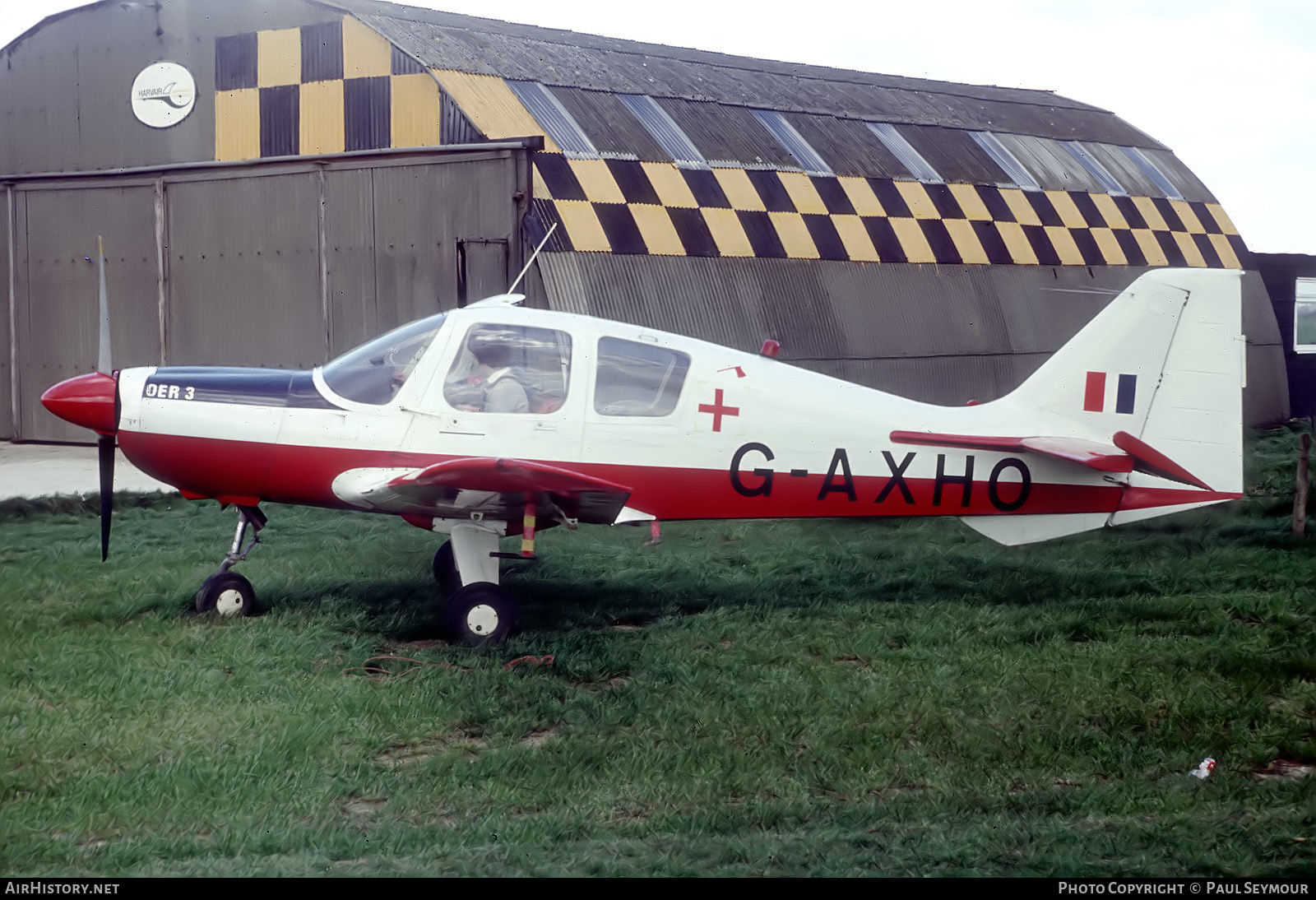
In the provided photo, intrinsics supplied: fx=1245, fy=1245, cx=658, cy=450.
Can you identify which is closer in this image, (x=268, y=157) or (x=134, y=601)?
(x=134, y=601)

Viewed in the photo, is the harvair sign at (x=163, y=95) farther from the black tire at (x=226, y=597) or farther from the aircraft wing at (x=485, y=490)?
the aircraft wing at (x=485, y=490)

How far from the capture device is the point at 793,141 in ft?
57.0

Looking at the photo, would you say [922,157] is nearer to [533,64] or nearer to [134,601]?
[533,64]

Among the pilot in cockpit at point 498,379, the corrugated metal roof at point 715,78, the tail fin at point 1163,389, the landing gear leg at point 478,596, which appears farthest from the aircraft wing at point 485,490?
the corrugated metal roof at point 715,78

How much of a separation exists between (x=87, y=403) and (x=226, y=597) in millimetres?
1499

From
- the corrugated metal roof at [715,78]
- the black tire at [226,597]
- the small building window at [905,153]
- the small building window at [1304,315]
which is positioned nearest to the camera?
the black tire at [226,597]

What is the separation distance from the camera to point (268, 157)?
15.4 meters

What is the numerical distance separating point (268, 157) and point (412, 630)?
9.39m

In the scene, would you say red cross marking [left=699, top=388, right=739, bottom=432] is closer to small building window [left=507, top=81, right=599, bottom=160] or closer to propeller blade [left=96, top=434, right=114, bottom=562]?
propeller blade [left=96, top=434, right=114, bottom=562]

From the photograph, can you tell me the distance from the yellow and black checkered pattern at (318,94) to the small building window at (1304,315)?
54.3ft

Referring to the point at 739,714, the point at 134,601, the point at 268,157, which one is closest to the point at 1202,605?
the point at 739,714

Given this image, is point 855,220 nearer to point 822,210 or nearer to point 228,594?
point 822,210

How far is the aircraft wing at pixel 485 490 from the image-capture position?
710 cm

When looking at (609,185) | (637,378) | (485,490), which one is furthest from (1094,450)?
(609,185)
